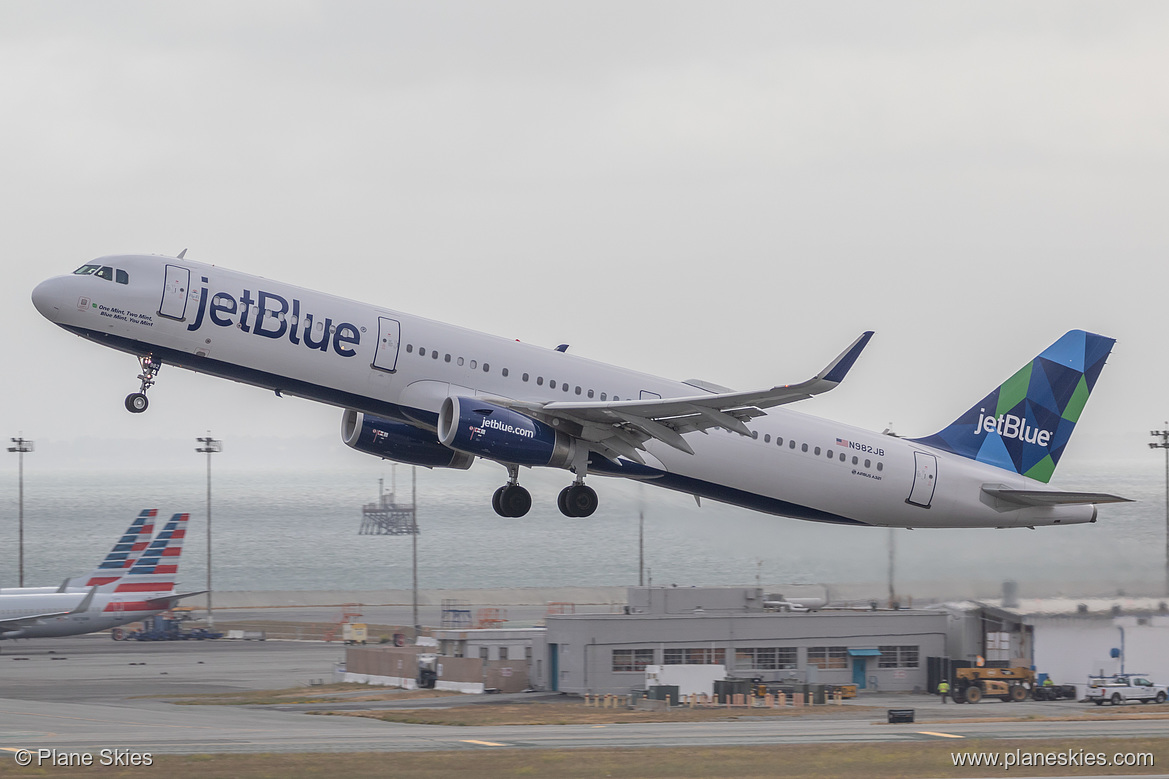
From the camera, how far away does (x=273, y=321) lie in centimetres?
3759

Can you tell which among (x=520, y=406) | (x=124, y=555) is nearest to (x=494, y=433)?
(x=520, y=406)

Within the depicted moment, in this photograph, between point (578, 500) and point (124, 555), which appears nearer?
point (578, 500)

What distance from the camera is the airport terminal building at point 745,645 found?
62688 millimetres

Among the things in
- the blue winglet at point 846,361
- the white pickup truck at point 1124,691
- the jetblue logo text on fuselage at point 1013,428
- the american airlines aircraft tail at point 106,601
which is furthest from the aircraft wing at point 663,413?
the american airlines aircraft tail at point 106,601

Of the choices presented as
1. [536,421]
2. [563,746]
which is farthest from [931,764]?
[536,421]

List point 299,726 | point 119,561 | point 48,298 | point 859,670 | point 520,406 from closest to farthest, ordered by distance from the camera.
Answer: point 48,298, point 520,406, point 299,726, point 859,670, point 119,561

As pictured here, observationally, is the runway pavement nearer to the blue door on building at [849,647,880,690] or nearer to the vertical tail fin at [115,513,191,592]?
the blue door on building at [849,647,880,690]

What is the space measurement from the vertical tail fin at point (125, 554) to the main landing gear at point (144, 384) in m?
41.1

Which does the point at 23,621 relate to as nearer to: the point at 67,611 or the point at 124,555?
the point at 67,611

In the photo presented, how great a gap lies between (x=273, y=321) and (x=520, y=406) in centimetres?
754

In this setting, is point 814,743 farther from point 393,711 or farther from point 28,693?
point 28,693

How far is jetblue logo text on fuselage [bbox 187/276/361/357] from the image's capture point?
123 ft

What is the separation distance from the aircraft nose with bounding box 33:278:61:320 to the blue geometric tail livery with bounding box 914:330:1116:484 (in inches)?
1153

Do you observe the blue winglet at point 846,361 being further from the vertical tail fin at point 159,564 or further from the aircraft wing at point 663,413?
the vertical tail fin at point 159,564
